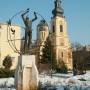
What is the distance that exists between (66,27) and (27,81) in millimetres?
86934

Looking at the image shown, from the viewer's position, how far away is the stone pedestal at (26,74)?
16.6 m

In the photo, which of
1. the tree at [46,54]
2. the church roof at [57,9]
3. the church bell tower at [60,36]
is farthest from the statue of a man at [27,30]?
the church roof at [57,9]

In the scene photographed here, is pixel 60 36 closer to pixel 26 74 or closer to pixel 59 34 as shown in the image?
pixel 59 34

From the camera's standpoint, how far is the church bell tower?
98.6 m

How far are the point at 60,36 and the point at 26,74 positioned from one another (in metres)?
84.3

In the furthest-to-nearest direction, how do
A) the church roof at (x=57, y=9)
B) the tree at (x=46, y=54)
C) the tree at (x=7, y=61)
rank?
1. the church roof at (x=57, y=9)
2. the tree at (x=46, y=54)
3. the tree at (x=7, y=61)

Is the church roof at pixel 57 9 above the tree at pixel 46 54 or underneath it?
above

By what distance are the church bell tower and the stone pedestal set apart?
79.8 metres

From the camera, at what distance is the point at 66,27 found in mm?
103062

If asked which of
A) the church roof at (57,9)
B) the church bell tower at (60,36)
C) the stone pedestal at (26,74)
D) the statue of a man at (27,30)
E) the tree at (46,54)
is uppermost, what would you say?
the church roof at (57,9)

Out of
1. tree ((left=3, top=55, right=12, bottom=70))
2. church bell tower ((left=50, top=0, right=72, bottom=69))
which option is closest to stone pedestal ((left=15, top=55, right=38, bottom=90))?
tree ((left=3, top=55, right=12, bottom=70))

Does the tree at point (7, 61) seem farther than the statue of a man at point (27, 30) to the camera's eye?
Yes

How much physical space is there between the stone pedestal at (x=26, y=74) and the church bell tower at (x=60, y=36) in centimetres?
7978

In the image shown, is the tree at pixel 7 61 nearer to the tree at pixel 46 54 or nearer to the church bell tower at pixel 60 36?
the tree at pixel 46 54
